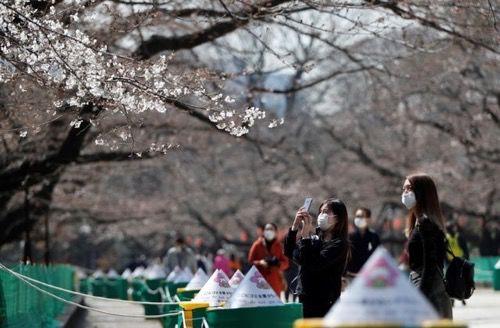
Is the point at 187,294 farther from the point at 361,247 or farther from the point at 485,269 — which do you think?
the point at 485,269

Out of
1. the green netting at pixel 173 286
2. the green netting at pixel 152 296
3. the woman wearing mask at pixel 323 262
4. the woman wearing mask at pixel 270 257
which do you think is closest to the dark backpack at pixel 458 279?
the woman wearing mask at pixel 323 262

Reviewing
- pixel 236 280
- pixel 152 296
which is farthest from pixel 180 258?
pixel 236 280

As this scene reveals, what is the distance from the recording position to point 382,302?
5.46 meters

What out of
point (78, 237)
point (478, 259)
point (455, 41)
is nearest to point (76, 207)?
point (478, 259)

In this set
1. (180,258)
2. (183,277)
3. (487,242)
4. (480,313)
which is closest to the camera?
(183,277)

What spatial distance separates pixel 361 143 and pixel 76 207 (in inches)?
532

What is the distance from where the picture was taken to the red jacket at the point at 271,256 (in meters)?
18.3

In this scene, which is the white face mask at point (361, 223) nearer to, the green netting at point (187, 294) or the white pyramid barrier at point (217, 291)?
the green netting at point (187, 294)

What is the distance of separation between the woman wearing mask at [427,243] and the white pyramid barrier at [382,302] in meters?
3.64

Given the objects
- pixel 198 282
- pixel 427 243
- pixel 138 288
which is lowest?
pixel 427 243

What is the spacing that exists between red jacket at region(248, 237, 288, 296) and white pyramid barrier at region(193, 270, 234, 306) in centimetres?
656

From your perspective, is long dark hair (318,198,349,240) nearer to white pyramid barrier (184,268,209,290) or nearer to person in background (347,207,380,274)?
white pyramid barrier (184,268,209,290)

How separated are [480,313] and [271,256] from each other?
16.6ft

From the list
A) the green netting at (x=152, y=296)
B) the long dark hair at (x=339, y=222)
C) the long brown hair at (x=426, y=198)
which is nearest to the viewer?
the long brown hair at (x=426, y=198)
